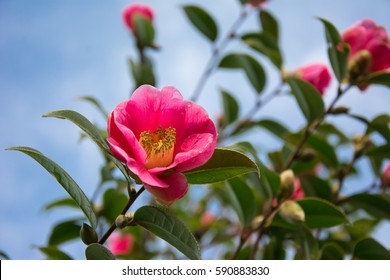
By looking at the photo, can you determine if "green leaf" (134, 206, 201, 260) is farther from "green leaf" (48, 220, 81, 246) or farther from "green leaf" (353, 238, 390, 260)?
"green leaf" (48, 220, 81, 246)

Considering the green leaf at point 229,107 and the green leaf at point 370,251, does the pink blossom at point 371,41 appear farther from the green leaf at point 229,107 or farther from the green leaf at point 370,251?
the green leaf at point 229,107

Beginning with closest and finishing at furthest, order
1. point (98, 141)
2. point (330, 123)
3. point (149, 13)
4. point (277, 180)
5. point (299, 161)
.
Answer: point (98, 141)
point (277, 180)
point (299, 161)
point (330, 123)
point (149, 13)

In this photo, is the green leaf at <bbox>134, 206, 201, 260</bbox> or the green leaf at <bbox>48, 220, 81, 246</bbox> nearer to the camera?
the green leaf at <bbox>134, 206, 201, 260</bbox>

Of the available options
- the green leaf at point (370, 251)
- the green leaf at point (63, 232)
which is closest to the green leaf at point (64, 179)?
the green leaf at point (370, 251)

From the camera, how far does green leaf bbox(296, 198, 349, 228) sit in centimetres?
105

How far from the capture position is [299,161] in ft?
4.80

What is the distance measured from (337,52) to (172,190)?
699 mm

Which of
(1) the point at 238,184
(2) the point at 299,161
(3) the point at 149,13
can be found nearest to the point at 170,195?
(1) the point at 238,184

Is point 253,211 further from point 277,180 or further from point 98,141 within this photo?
point 98,141

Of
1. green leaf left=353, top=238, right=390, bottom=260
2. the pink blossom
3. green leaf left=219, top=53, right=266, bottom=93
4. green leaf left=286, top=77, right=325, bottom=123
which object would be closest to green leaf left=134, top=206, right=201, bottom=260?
green leaf left=353, top=238, right=390, bottom=260

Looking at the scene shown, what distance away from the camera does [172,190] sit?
2.33 ft

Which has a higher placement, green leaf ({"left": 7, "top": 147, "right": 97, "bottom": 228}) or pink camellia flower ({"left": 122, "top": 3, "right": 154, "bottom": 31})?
pink camellia flower ({"left": 122, "top": 3, "right": 154, "bottom": 31})

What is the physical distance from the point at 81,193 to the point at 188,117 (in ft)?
0.62

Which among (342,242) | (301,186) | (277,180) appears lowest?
(342,242)
